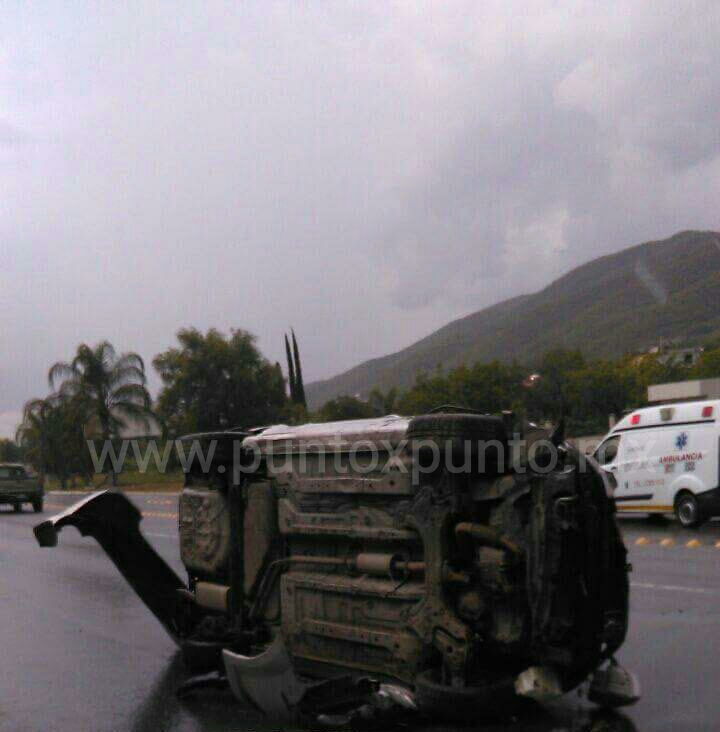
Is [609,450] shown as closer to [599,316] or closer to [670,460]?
[670,460]

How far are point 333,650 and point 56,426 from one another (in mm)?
48792

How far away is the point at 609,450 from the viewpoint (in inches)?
748

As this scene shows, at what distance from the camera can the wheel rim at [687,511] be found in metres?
17.1

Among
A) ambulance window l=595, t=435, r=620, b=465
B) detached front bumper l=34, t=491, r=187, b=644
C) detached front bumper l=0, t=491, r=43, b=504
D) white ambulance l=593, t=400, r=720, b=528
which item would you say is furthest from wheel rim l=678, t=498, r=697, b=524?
detached front bumper l=0, t=491, r=43, b=504

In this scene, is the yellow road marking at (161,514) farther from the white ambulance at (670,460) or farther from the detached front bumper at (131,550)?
the detached front bumper at (131,550)

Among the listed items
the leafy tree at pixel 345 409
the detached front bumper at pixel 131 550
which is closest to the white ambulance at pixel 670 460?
the leafy tree at pixel 345 409

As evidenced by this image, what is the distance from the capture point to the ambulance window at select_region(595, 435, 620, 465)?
18.9 m

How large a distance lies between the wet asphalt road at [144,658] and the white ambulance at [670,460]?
158 inches

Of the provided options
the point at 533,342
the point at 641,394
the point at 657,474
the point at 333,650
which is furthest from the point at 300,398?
the point at 533,342

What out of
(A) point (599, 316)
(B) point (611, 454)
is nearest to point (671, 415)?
(B) point (611, 454)

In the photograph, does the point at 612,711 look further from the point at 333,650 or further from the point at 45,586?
the point at 45,586

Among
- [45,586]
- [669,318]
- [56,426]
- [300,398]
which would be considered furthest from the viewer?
[669,318]

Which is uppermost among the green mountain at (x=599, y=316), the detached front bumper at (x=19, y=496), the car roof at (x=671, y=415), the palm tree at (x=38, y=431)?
the green mountain at (x=599, y=316)

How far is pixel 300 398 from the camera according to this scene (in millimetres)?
9133
